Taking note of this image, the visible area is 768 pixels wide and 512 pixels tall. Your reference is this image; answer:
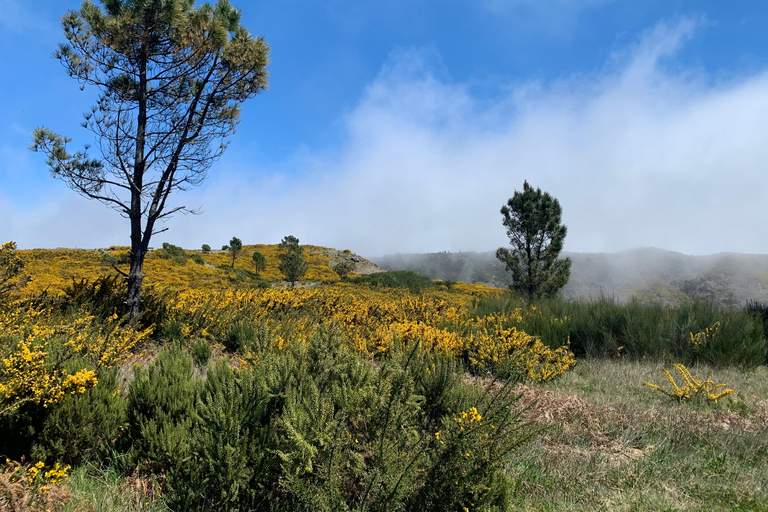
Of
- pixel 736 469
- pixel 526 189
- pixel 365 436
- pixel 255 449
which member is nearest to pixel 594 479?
pixel 736 469

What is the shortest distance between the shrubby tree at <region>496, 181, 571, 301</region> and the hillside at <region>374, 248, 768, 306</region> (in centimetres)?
1724

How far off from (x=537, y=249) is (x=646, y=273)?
4473 cm

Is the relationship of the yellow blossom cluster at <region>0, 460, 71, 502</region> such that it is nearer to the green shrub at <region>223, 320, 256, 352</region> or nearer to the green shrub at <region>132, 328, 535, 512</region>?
the green shrub at <region>132, 328, 535, 512</region>

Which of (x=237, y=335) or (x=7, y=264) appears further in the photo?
(x=237, y=335)

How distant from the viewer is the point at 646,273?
53.5m

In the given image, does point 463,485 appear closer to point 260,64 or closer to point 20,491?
point 20,491

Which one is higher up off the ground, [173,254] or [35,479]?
[173,254]

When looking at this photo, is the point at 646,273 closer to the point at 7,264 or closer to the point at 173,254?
the point at 173,254

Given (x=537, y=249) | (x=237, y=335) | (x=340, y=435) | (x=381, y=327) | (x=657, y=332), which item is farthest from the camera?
(x=537, y=249)

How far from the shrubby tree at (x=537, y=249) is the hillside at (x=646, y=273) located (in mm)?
17236

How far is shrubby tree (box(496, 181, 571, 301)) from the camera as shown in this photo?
738 inches

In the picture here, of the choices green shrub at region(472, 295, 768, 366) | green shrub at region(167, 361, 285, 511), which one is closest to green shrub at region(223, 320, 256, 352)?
green shrub at region(167, 361, 285, 511)

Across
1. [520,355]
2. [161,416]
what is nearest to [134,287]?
[161,416]

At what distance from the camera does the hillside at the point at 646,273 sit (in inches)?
1597
